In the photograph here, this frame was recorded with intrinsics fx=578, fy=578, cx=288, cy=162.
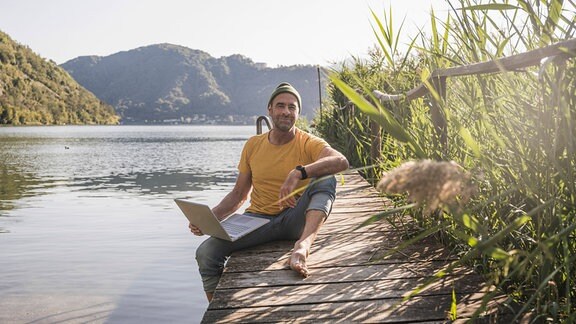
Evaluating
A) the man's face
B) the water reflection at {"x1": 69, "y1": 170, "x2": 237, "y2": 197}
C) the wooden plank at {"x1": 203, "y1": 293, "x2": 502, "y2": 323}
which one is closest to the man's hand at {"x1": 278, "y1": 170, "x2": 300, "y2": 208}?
the man's face

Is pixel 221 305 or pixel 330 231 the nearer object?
pixel 221 305

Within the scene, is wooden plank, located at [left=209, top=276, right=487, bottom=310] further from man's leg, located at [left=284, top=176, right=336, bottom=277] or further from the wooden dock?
man's leg, located at [left=284, top=176, right=336, bottom=277]

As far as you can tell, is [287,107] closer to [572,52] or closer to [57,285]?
[572,52]

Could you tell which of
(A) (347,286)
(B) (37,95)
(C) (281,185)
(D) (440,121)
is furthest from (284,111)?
(B) (37,95)

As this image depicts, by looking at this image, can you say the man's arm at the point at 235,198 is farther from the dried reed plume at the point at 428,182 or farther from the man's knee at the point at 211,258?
the dried reed plume at the point at 428,182

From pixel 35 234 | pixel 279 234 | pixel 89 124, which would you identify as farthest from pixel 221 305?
pixel 89 124

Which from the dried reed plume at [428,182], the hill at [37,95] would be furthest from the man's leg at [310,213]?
the hill at [37,95]

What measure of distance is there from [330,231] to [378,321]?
162 centimetres

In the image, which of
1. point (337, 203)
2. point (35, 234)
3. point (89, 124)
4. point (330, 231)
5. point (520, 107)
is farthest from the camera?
point (89, 124)

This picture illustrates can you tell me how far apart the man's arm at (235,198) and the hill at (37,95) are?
74962 millimetres

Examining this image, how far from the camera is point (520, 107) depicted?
205 cm

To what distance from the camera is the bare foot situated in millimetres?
2697

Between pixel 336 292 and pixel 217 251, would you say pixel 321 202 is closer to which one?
pixel 217 251

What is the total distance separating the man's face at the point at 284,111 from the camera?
11.8 feet
